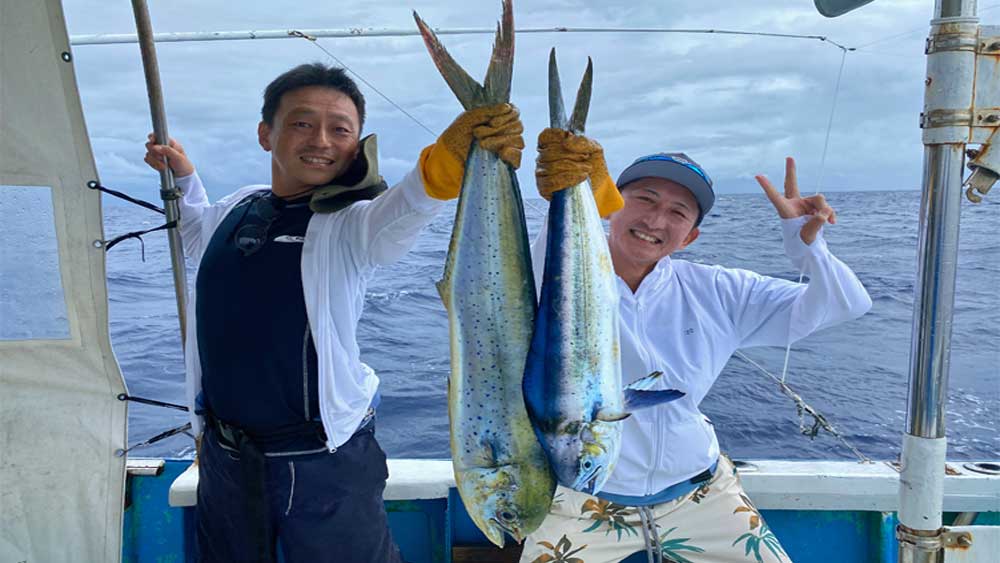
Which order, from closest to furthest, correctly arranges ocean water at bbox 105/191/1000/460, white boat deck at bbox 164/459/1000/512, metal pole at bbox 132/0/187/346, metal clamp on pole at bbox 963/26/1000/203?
1. metal clamp on pole at bbox 963/26/1000/203
2. metal pole at bbox 132/0/187/346
3. white boat deck at bbox 164/459/1000/512
4. ocean water at bbox 105/191/1000/460

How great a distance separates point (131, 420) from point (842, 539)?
5629mm

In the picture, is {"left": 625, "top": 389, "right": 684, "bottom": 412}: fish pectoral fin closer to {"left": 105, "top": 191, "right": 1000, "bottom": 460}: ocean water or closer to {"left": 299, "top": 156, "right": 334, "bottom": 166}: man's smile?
{"left": 299, "top": 156, "right": 334, "bottom": 166}: man's smile

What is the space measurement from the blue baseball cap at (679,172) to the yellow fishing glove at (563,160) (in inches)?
37.8

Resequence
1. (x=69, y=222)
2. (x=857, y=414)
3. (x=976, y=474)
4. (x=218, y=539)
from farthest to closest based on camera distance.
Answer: (x=857, y=414)
(x=976, y=474)
(x=69, y=222)
(x=218, y=539)

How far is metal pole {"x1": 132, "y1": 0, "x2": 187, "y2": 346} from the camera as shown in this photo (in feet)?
7.89

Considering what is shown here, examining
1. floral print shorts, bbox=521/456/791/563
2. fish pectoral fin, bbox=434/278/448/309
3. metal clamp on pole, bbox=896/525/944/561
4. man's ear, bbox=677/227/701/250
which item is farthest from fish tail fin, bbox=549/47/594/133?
metal clamp on pole, bbox=896/525/944/561

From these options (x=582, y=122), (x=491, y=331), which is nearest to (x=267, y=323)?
(x=491, y=331)

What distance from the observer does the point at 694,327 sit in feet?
Answer: 8.38

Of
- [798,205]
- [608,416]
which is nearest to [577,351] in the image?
[608,416]

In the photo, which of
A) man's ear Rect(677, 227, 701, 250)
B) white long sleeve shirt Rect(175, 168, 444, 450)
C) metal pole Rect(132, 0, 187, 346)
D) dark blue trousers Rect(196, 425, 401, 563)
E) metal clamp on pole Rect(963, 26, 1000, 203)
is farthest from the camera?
man's ear Rect(677, 227, 701, 250)

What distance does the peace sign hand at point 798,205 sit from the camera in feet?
7.52

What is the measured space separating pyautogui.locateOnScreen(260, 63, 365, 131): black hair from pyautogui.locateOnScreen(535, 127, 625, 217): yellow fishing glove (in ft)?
3.21

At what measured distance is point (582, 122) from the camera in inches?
59.6

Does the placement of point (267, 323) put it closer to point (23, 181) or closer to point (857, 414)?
point (23, 181)
